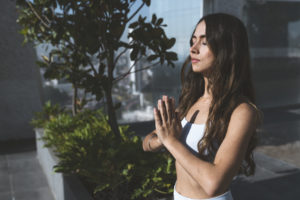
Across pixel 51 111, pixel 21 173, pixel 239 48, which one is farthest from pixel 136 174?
pixel 51 111

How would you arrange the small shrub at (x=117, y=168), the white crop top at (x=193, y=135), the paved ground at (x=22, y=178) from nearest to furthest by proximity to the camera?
1. the white crop top at (x=193, y=135)
2. the small shrub at (x=117, y=168)
3. the paved ground at (x=22, y=178)

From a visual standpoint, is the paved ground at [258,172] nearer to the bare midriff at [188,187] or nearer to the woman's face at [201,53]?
the bare midriff at [188,187]

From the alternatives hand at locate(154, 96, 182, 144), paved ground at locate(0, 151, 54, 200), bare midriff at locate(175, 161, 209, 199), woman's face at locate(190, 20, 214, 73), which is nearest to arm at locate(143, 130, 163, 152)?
bare midriff at locate(175, 161, 209, 199)

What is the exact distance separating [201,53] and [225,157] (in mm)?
464

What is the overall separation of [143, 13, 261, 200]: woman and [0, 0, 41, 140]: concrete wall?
5.75 metres

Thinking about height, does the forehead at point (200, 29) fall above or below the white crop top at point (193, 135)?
above

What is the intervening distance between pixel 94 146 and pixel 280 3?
26.8 feet

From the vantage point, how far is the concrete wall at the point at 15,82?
610 centimetres

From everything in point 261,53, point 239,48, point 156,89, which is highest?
point 239,48

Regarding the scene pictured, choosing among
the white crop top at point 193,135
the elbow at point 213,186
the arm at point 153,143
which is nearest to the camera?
the elbow at point 213,186

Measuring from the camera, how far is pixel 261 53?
29.2ft

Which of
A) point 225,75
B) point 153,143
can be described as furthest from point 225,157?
point 153,143

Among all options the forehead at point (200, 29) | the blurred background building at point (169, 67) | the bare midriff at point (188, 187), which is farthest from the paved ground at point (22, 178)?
the forehead at point (200, 29)

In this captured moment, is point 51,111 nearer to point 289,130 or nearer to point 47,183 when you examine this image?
point 47,183
